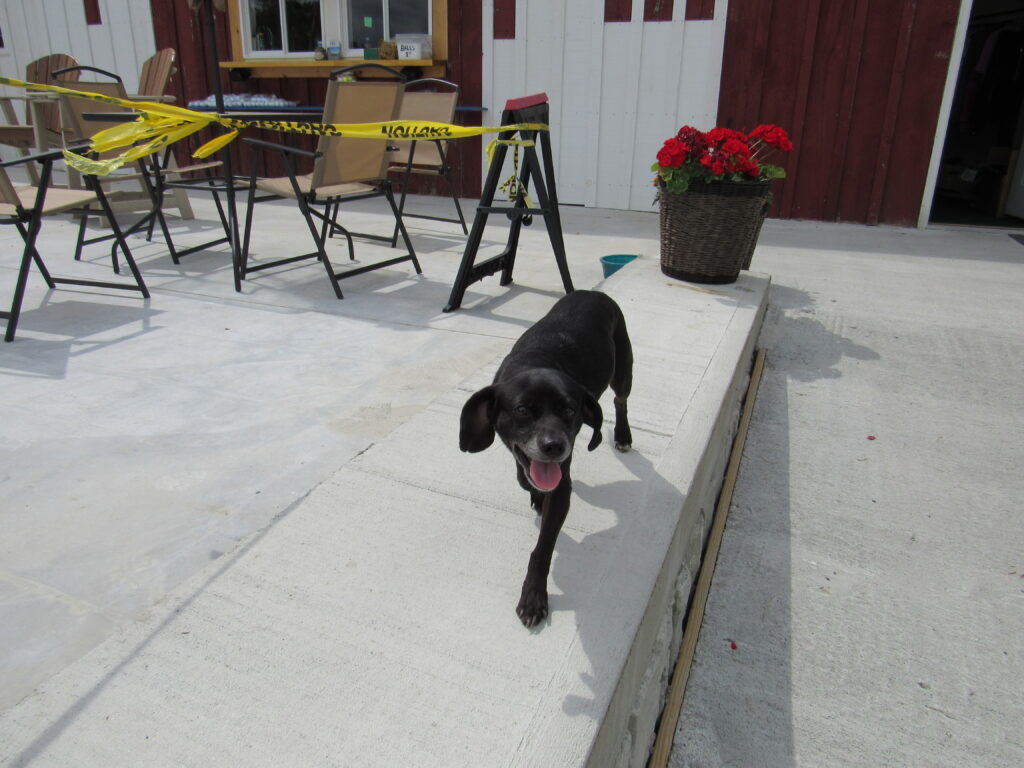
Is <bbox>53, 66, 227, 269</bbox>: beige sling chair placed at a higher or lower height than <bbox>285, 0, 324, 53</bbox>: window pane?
lower

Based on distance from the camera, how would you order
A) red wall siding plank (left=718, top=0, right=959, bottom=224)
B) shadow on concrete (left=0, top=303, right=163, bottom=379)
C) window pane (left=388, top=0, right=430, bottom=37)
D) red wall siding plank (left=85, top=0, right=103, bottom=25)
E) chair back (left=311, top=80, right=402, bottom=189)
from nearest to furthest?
shadow on concrete (left=0, top=303, right=163, bottom=379)
chair back (left=311, top=80, right=402, bottom=189)
red wall siding plank (left=718, top=0, right=959, bottom=224)
window pane (left=388, top=0, right=430, bottom=37)
red wall siding plank (left=85, top=0, right=103, bottom=25)

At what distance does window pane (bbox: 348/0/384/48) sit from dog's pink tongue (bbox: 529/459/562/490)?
670cm

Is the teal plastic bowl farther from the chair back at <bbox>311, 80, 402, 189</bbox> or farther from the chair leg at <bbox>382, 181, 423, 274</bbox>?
the chair back at <bbox>311, 80, 402, 189</bbox>

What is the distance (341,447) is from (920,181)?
560 cm

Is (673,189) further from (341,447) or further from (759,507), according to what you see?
(341,447)

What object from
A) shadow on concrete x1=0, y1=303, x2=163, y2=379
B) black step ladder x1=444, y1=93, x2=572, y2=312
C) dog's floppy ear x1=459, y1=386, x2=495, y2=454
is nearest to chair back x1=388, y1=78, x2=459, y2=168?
black step ladder x1=444, y1=93, x2=572, y2=312

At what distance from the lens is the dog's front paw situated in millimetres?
1329

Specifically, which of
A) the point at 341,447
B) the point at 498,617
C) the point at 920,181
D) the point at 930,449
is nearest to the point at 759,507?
the point at 930,449

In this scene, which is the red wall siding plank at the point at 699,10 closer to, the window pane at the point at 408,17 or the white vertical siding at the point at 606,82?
the white vertical siding at the point at 606,82

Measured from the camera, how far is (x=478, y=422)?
1.45 metres

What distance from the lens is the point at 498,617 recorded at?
4.45 feet

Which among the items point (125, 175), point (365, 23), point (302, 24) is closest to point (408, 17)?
point (365, 23)

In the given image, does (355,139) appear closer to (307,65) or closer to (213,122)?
(213,122)

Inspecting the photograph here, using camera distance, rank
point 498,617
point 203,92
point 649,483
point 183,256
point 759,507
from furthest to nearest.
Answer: point 203,92
point 183,256
point 759,507
point 649,483
point 498,617
